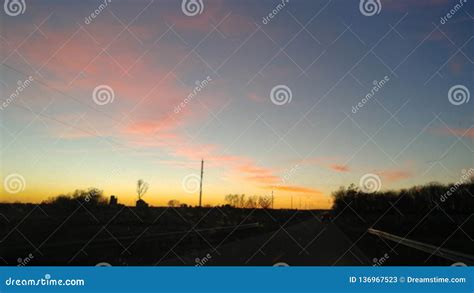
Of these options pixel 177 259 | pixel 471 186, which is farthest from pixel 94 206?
pixel 177 259

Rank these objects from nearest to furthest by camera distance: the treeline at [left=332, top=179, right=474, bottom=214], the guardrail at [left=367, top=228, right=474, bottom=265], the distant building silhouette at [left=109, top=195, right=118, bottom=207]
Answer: the guardrail at [left=367, top=228, right=474, bottom=265], the treeline at [left=332, top=179, right=474, bottom=214], the distant building silhouette at [left=109, top=195, right=118, bottom=207]

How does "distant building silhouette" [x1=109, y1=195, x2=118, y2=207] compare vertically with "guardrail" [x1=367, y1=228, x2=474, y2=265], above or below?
above

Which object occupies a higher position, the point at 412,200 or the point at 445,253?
the point at 412,200

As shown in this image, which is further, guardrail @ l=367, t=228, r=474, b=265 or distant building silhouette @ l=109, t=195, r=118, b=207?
distant building silhouette @ l=109, t=195, r=118, b=207

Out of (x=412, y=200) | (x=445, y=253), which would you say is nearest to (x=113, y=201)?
(x=412, y=200)

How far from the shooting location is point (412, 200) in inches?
3487

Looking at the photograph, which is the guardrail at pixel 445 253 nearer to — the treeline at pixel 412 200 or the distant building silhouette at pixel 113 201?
the treeline at pixel 412 200

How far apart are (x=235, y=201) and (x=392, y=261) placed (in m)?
98.5

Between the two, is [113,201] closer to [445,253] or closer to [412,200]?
[412,200]

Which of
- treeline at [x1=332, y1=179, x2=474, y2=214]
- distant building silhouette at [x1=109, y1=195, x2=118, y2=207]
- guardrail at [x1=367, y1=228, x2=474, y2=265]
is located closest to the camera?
guardrail at [x1=367, y1=228, x2=474, y2=265]

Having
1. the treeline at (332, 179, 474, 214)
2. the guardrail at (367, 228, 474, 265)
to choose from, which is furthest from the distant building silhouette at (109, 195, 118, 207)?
the guardrail at (367, 228, 474, 265)

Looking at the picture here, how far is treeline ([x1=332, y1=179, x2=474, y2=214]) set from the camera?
68.1m

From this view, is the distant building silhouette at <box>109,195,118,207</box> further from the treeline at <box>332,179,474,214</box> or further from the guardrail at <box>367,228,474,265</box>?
the guardrail at <box>367,228,474,265</box>

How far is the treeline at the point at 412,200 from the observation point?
224 ft
